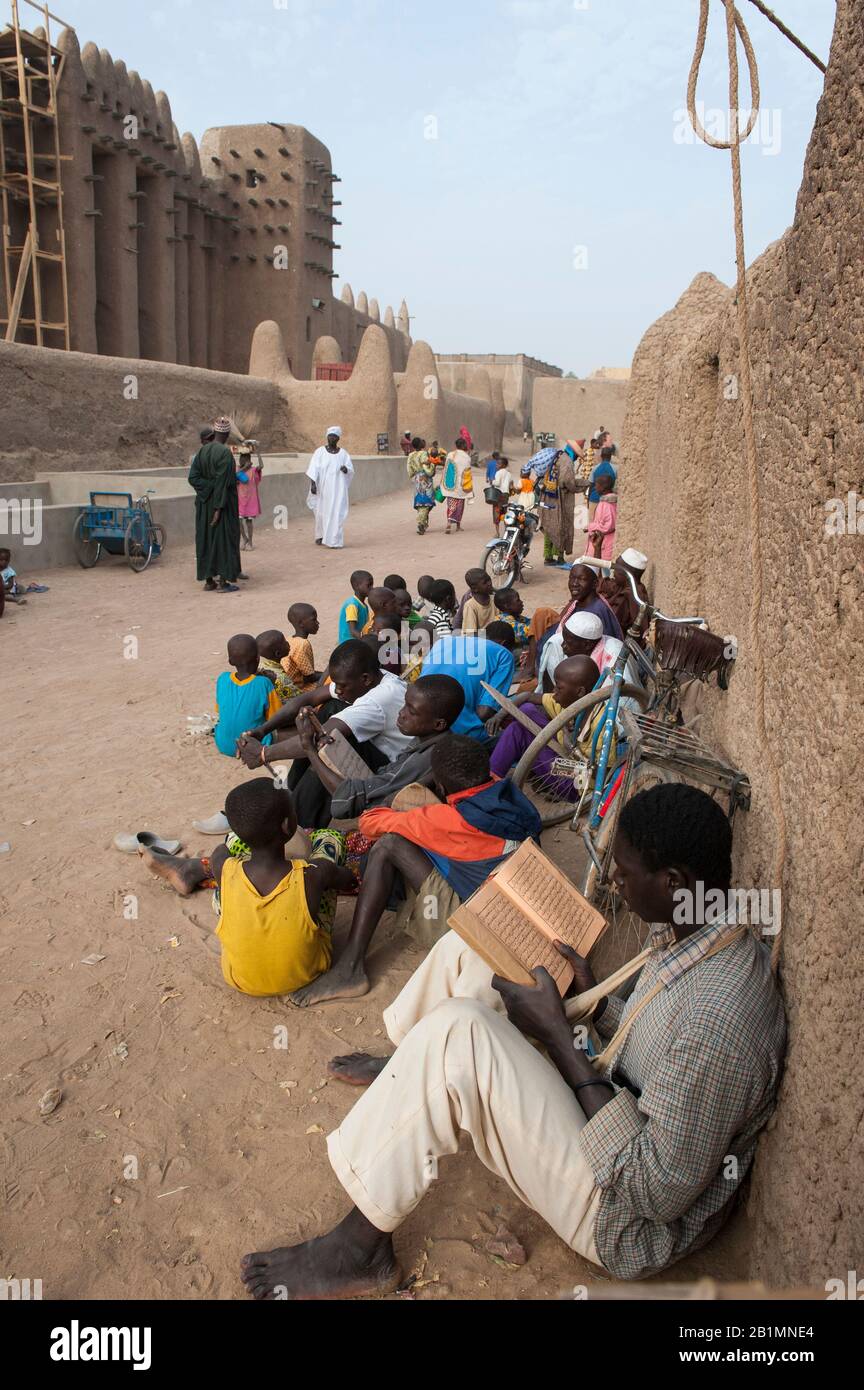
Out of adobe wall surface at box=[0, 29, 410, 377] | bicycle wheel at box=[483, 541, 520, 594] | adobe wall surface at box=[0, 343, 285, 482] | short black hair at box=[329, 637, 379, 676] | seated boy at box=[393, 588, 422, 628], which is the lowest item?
short black hair at box=[329, 637, 379, 676]

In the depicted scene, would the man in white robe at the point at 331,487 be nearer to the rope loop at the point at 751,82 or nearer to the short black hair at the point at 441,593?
the short black hair at the point at 441,593

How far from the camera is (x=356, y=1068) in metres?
2.87

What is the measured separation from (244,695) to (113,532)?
6604 mm

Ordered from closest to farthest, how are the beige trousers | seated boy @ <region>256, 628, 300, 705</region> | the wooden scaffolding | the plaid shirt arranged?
the plaid shirt < the beige trousers < seated boy @ <region>256, 628, 300, 705</region> < the wooden scaffolding

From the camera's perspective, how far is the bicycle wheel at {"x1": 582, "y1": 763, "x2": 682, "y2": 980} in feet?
10.4

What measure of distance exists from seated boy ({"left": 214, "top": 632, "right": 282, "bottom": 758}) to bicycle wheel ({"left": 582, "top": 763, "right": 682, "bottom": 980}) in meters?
2.42

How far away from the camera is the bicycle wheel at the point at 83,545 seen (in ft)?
36.4

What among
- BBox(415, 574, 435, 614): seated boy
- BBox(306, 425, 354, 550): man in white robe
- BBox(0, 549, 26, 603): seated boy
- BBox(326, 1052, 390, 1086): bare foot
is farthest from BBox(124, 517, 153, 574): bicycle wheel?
BBox(326, 1052, 390, 1086): bare foot

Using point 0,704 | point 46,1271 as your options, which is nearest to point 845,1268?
point 46,1271

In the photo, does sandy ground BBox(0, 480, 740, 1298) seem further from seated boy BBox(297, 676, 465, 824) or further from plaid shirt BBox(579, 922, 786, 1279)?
seated boy BBox(297, 676, 465, 824)

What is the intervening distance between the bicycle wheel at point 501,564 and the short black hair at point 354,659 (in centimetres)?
663
